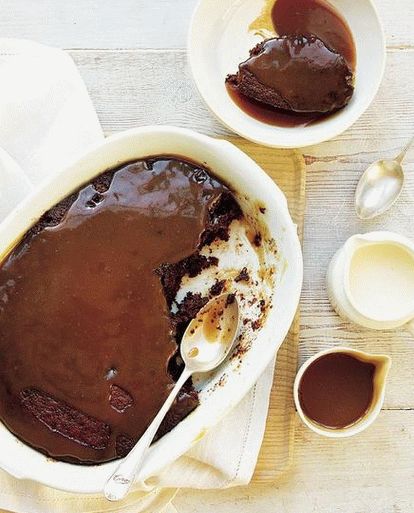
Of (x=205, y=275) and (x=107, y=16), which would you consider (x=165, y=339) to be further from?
(x=107, y=16)

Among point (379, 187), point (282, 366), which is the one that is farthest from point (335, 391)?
point (379, 187)

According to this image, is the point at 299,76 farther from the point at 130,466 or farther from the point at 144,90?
the point at 130,466

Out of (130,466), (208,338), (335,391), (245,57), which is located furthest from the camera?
(245,57)

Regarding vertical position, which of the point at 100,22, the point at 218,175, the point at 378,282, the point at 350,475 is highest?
the point at 100,22

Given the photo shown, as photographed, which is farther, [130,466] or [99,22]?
[99,22]

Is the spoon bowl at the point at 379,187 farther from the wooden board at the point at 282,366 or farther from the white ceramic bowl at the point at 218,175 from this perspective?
the white ceramic bowl at the point at 218,175

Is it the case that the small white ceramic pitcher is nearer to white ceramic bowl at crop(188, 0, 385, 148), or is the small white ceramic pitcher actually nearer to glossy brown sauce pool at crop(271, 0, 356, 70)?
white ceramic bowl at crop(188, 0, 385, 148)

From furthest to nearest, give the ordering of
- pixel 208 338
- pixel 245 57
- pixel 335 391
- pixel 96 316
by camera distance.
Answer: pixel 245 57
pixel 335 391
pixel 208 338
pixel 96 316

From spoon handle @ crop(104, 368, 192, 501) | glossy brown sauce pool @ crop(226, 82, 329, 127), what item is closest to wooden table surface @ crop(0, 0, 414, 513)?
glossy brown sauce pool @ crop(226, 82, 329, 127)

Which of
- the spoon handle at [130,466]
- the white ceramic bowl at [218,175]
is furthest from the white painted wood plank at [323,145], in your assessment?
the spoon handle at [130,466]
